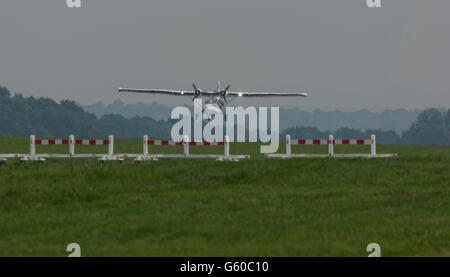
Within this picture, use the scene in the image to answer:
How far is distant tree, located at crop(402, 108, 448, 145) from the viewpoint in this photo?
191 m

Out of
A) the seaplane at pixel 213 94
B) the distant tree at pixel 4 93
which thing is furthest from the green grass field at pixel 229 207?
A: the distant tree at pixel 4 93

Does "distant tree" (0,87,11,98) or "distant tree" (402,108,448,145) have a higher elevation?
"distant tree" (0,87,11,98)

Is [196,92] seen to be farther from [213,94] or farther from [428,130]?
[428,130]

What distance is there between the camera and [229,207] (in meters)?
18.5

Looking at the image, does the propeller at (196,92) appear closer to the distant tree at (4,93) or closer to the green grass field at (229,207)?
the green grass field at (229,207)

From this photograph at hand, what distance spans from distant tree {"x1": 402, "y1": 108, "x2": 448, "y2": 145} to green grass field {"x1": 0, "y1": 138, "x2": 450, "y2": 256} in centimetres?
17008

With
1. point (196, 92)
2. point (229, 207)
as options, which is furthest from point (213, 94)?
point (229, 207)

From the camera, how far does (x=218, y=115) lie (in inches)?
2808

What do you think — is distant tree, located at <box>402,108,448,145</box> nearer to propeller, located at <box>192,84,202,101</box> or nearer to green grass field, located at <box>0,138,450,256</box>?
propeller, located at <box>192,84,202,101</box>

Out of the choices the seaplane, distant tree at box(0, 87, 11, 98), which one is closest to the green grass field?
the seaplane

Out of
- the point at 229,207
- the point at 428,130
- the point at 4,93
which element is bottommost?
the point at 229,207

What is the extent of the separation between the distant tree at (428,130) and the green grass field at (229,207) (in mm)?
170080

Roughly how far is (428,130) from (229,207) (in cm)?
18379
